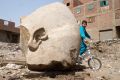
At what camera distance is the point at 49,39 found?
18.7ft

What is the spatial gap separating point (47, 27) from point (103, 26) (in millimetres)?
21180

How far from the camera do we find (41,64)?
569cm

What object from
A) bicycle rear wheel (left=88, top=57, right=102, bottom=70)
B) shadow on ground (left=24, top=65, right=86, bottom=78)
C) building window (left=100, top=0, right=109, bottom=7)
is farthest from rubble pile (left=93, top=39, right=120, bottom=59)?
shadow on ground (left=24, top=65, right=86, bottom=78)

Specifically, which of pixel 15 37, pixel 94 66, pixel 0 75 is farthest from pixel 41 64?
pixel 15 37

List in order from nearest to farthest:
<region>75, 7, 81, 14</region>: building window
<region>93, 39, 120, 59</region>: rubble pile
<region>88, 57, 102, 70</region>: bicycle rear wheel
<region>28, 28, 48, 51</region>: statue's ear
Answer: <region>28, 28, 48, 51</region>: statue's ear, <region>88, 57, 102, 70</region>: bicycle rear wheel, <region>93, 39, 120, 59</region>: rubble pile, <region>75, 7, 81, 14</region>: building window

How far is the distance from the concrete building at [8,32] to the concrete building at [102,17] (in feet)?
23.8

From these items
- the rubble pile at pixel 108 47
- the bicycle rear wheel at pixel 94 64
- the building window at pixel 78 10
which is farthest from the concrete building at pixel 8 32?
the bicycle rear wheel at pixel 94 64

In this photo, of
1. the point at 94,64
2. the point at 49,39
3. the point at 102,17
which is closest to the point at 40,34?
the point at 49,39

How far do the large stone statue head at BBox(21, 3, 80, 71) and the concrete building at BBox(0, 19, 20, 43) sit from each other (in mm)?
20283

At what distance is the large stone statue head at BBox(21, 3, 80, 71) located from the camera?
5.64 m

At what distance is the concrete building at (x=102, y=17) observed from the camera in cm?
2527

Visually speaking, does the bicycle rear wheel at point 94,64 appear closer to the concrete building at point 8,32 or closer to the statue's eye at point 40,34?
the statue's eye at point 40,34

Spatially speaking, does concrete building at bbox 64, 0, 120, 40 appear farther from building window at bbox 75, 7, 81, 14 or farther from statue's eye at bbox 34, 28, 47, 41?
statue's eye at bbox 34, 28, 47, 41

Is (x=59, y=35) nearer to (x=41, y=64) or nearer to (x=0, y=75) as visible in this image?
(x=41, y=64)
